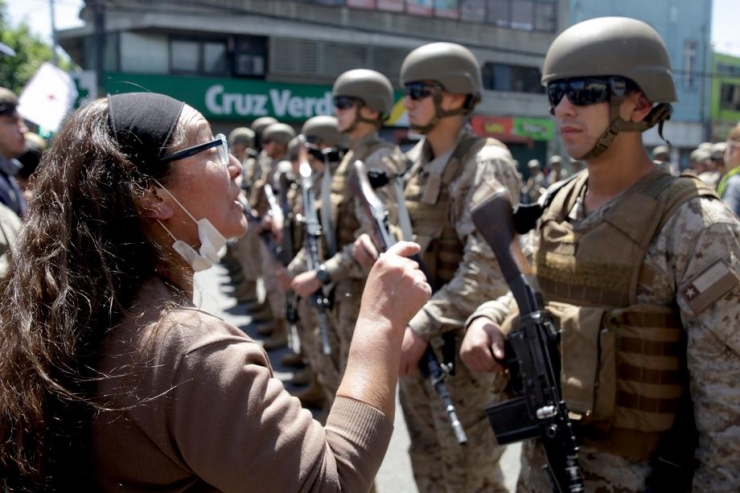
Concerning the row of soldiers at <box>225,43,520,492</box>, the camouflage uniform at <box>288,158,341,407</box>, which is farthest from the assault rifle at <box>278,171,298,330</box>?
the row of soldiers at <box>225,43,520,492</box>

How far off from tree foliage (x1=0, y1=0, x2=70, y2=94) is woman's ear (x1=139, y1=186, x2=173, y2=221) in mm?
28341

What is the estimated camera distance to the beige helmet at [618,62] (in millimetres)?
2082

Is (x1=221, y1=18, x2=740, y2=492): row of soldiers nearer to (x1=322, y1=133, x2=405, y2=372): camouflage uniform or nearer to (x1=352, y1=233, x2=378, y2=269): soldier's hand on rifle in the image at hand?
(x1=352, y1=233, x2=378, y2=269): soldier's hand on rifle

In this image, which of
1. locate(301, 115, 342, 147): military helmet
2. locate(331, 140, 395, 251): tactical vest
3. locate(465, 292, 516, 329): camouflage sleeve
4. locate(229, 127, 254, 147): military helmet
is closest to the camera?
locate(465, 292, 516, 329): camouflage sleeve

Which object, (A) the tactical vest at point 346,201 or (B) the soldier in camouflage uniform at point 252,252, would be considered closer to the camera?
(A) the tactical vest at point 346,201

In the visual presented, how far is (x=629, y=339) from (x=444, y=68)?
6.12 ft

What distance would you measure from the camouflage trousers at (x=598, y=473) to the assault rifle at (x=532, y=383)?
0.06 metres

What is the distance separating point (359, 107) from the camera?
4.46m

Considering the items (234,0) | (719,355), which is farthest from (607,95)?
(234,0)

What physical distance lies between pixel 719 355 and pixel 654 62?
0.91 meters

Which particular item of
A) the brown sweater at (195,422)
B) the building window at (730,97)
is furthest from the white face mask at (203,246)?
the building window at (730,97)

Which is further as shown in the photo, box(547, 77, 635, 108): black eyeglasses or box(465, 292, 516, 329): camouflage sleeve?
box(465, 292, 516, 329): camouflage sleeve

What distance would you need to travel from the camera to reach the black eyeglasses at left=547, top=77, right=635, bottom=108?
6.86 ft

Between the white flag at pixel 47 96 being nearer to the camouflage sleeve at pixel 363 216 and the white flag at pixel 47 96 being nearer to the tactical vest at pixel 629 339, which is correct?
the camouflage sleeve at pixel 363 216
